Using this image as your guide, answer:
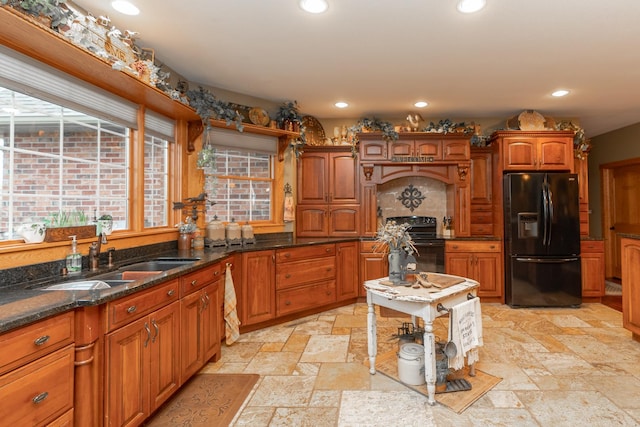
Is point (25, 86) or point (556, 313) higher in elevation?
point (25, 86)

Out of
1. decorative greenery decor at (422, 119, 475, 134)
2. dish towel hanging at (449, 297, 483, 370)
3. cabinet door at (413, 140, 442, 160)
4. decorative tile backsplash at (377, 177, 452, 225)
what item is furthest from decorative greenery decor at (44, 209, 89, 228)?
decorative greenery decor at (422, 119, 475, 134)

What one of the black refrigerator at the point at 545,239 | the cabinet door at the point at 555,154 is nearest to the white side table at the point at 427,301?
the black refrigerator at the point at 545,239

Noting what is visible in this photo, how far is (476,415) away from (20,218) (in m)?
3.09

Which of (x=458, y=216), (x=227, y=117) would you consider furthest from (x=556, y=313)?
(x=227, y=117)

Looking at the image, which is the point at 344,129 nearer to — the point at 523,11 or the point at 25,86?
the point at 523,11

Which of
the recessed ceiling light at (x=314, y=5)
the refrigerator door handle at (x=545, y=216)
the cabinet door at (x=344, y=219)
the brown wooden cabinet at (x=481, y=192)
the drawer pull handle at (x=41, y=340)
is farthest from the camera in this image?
the brown wooden cabinet at (x=481, y=192)

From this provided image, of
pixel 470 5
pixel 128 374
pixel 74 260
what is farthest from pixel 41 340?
pixel 470 5

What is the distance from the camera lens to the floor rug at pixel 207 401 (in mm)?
2061

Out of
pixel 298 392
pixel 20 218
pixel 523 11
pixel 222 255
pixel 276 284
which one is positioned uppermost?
pixel 523 11

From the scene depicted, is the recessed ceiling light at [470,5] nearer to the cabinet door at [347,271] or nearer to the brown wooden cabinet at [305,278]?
the brown wooden cabinet at [305,278]

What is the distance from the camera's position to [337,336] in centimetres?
340

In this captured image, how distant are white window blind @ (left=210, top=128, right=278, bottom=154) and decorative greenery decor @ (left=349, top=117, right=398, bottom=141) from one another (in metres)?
1.23

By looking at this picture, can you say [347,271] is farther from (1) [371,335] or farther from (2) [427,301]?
(2) [427,301]

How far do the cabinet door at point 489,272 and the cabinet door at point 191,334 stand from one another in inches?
142
